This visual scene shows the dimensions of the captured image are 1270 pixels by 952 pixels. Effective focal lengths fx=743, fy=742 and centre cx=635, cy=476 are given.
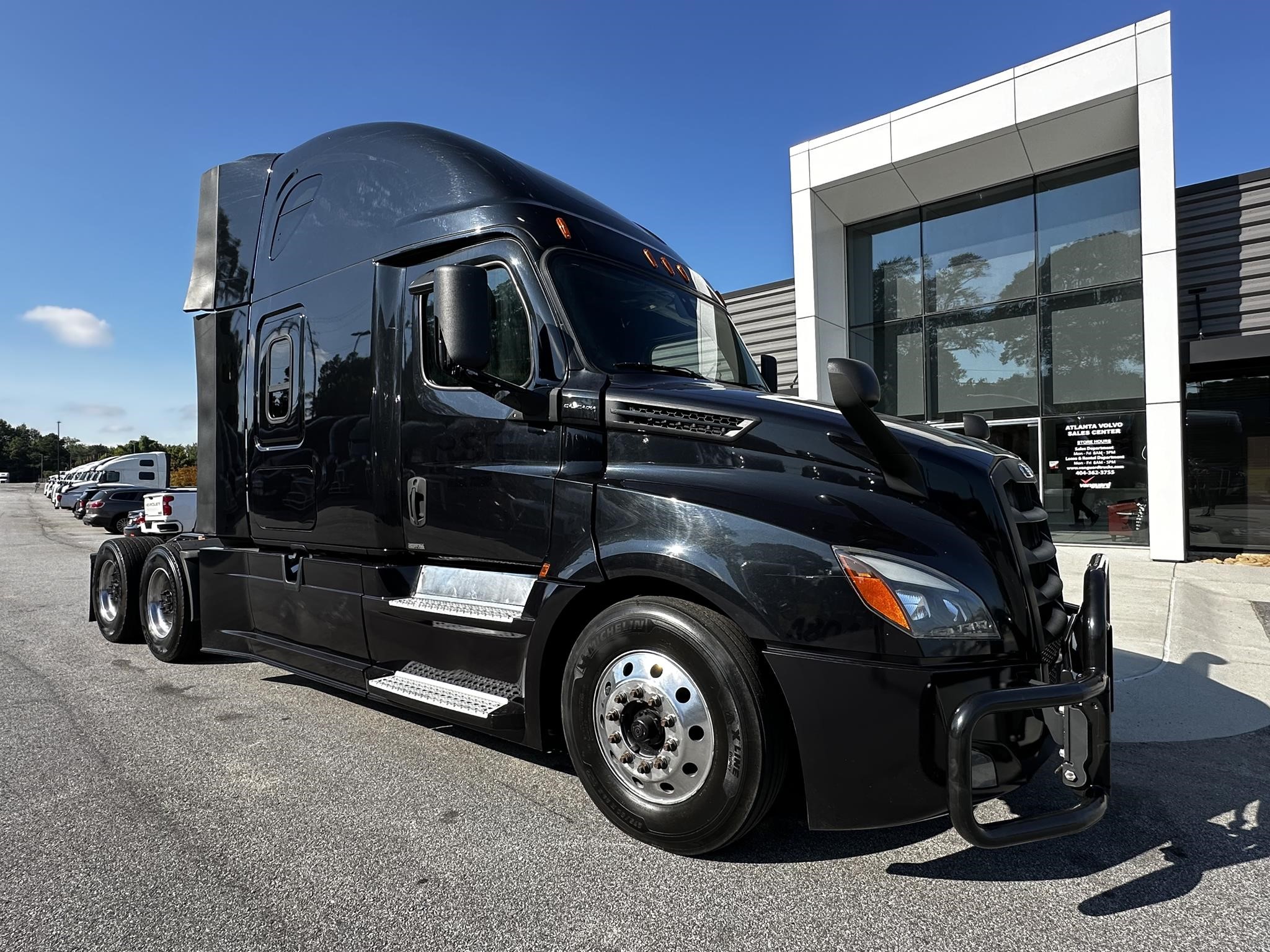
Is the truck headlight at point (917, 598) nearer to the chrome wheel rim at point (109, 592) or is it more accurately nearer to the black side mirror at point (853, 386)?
the black side mirror at point (853, 386)

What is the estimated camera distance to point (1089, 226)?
41.4 ft

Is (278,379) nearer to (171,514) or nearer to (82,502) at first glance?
(171,514)

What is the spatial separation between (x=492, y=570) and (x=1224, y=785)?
3.46m

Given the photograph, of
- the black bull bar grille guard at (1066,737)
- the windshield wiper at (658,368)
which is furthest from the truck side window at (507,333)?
the black bull bar grille guard at (1066,737)

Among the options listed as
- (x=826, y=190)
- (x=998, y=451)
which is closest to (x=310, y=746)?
(x=998, y=451)

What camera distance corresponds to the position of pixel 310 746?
3.84 m

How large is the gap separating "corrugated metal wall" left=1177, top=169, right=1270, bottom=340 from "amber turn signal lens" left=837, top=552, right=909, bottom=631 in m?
11.9

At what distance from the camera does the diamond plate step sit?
3172 mm

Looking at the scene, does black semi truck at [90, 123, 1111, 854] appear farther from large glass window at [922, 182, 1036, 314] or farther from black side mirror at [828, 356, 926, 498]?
large glass window at [922, 182, 1036, 314]

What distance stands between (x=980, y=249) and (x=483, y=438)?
13.1m

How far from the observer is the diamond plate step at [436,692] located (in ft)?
10.4

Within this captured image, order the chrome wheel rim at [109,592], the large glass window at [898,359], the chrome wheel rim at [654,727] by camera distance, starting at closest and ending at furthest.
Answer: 1. the chrome wheel rim at [654,727]
2. the chrome wheel rim at [109,592]
3. the large glass window at [898,359]

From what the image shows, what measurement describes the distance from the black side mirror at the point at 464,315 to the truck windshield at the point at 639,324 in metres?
0.36

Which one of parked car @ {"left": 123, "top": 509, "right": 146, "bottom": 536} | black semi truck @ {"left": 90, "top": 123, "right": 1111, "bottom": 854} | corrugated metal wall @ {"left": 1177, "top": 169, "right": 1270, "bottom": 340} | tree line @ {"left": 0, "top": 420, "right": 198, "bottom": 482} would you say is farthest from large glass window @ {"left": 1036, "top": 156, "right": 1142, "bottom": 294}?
tree line @ {"left": 0, "top": 420, "right": 198, "bottom": 482}
